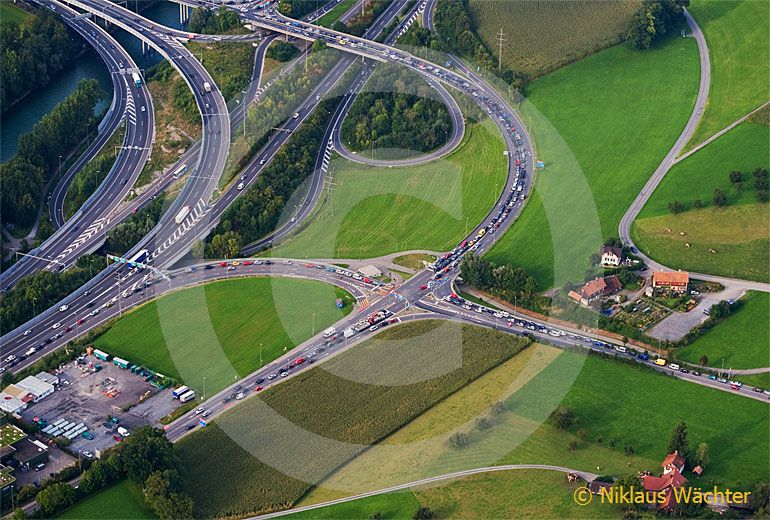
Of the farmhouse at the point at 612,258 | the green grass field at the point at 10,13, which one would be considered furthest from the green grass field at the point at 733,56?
the green grass field at the point at 10,13

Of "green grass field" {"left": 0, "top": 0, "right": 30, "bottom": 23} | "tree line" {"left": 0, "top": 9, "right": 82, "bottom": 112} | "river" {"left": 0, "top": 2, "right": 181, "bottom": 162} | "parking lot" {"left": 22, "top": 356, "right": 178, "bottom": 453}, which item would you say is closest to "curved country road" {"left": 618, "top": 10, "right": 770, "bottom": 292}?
"parking lot" {"left": 22, "top": 356, "right": 178, "bottom": 453}

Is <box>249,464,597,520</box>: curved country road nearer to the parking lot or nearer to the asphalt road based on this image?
the parking lot

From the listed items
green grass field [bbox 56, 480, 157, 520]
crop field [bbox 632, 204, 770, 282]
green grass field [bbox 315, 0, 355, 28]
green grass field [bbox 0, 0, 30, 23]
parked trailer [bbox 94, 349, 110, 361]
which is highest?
green grass field [bbox 315, 0, 355, 28]

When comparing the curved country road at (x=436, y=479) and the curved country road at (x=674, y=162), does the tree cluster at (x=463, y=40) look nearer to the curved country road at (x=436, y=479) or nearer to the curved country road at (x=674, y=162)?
the curved country road at (x=674, y=162)

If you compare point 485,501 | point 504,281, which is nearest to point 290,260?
point 504,281

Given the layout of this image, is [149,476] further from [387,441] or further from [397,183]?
[397,183]

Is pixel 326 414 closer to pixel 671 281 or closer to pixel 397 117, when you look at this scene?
pixel 671 281

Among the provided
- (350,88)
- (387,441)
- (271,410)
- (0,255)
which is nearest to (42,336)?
(0,255)
